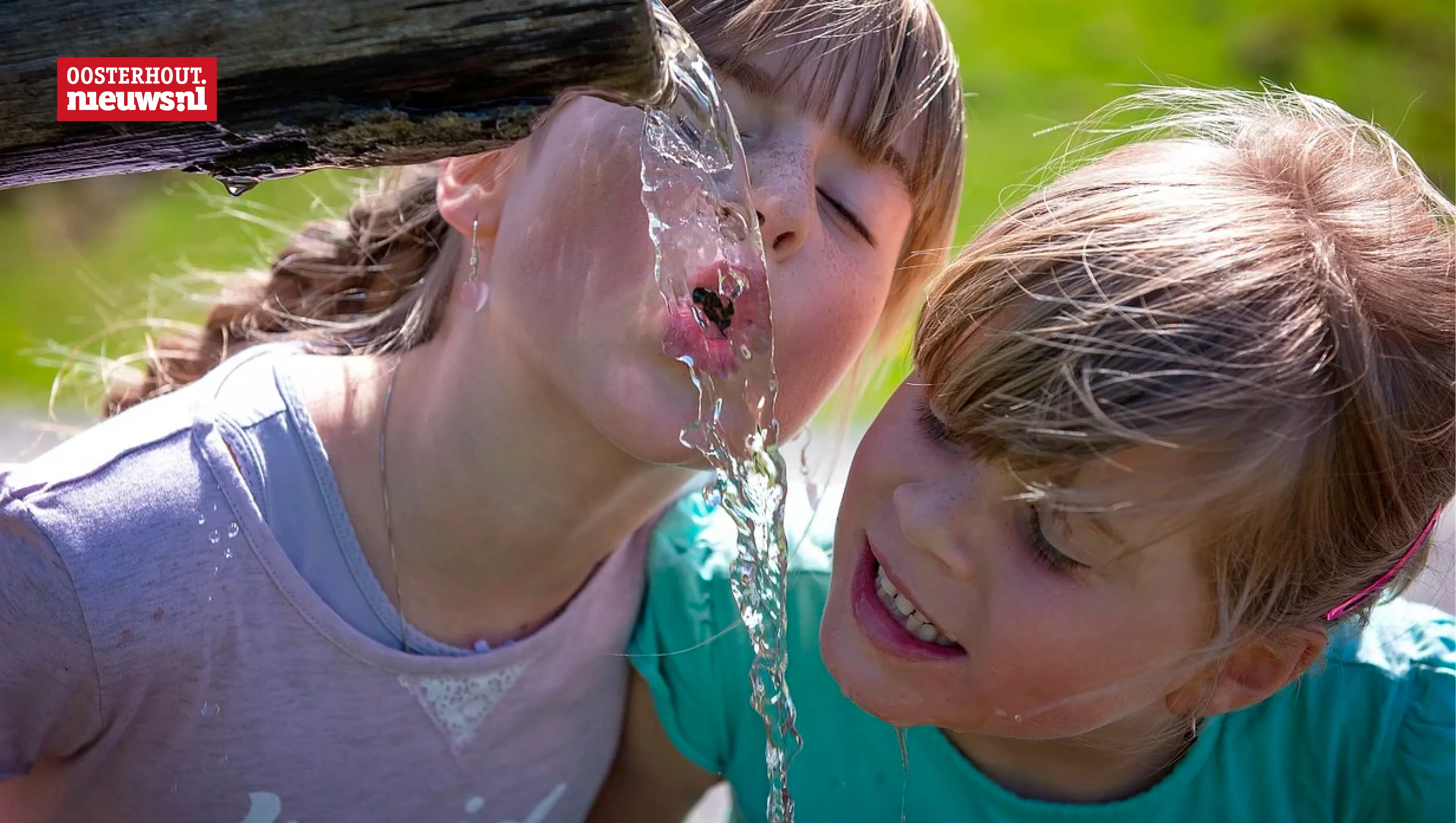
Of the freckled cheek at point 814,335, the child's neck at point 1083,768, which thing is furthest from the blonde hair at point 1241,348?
the child's neck at point 1083,768

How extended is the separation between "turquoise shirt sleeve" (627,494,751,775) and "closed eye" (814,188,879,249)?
26.6 inches

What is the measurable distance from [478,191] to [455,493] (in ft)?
1.65

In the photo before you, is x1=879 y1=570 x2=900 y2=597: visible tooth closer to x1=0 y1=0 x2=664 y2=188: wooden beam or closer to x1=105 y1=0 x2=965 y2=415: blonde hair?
x1=105 y1=0 x2=965 y2=415: blonde hair

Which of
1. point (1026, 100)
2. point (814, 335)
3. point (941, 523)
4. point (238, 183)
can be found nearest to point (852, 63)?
point (814, 335)

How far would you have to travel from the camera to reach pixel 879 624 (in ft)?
6.40

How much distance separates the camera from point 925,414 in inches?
76.8

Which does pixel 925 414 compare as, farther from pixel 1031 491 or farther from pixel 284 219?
pixel 284 219

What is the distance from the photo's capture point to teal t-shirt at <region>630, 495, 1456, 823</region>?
7.37 feet

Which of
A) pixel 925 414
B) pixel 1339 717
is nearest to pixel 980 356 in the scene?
pixel 925 414

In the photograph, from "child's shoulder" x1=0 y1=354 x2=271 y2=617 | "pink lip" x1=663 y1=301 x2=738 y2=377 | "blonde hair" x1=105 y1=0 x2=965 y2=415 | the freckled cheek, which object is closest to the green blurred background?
"blonde hair" x1=105 y1=0 x2=965 y2=415

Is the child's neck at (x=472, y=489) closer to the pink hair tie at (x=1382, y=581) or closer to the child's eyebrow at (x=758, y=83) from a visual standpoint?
the child's eyebrow at (x=758, y=83)

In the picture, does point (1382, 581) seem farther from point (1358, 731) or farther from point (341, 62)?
point (341, 62)

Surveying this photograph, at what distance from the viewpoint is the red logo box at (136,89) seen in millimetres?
1398

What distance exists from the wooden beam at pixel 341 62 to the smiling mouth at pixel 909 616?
825 mm
